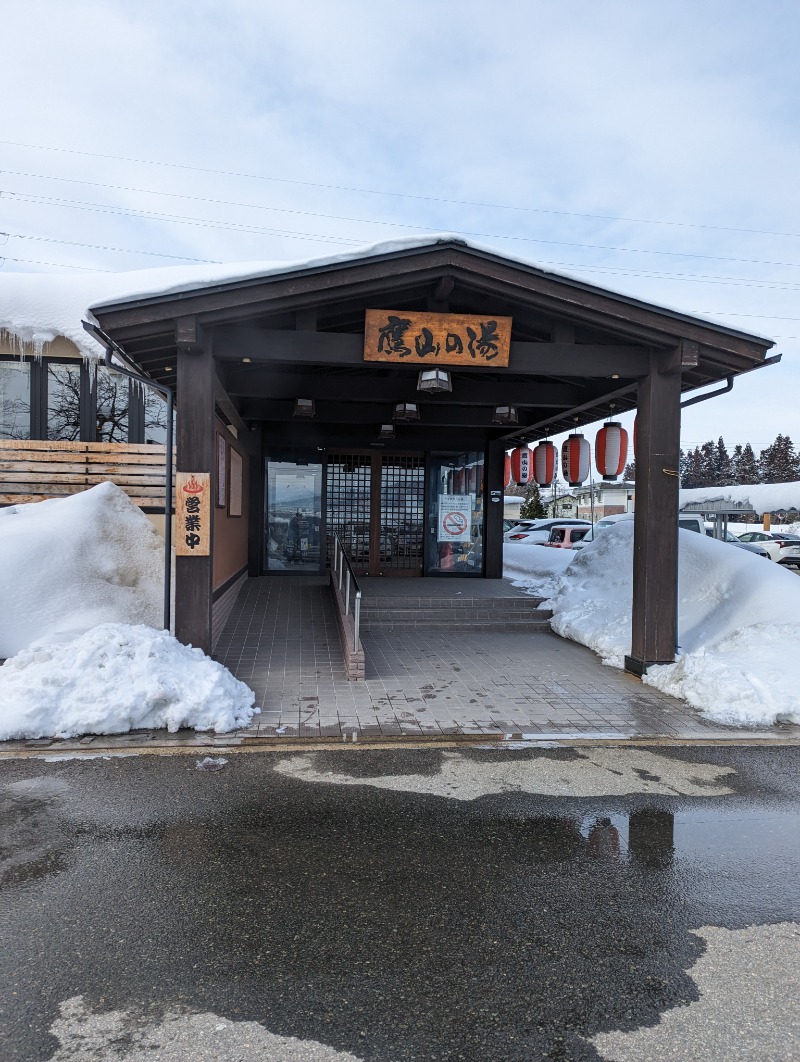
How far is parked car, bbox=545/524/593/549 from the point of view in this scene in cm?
2179

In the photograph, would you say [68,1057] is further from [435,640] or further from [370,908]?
[435,640]

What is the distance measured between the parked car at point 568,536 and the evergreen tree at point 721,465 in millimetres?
49930

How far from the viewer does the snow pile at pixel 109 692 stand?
5.88 m

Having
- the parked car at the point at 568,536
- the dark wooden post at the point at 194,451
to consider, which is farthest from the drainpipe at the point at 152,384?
the parked car at the point at 568,536

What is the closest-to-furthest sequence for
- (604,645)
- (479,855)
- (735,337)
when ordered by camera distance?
(479,855) < (735,337) < (604,645)

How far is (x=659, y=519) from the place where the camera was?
8.34 metres

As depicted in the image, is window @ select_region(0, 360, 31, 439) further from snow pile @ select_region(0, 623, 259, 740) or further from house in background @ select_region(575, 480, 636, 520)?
house in background @ select_region(575, 480, 636, 520)

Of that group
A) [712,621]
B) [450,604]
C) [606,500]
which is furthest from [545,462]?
[606,500]

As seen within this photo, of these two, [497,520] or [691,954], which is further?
[497,520]

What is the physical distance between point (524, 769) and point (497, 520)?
996 centimetres

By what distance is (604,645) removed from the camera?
939cm

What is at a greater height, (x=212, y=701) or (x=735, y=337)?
(x=735, y=337)

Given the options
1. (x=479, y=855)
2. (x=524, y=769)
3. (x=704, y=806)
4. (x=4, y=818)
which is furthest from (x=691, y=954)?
(x=4, y=818)

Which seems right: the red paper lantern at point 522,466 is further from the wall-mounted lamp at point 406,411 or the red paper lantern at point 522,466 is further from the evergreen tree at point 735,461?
the evergreen tree at point 735,461
